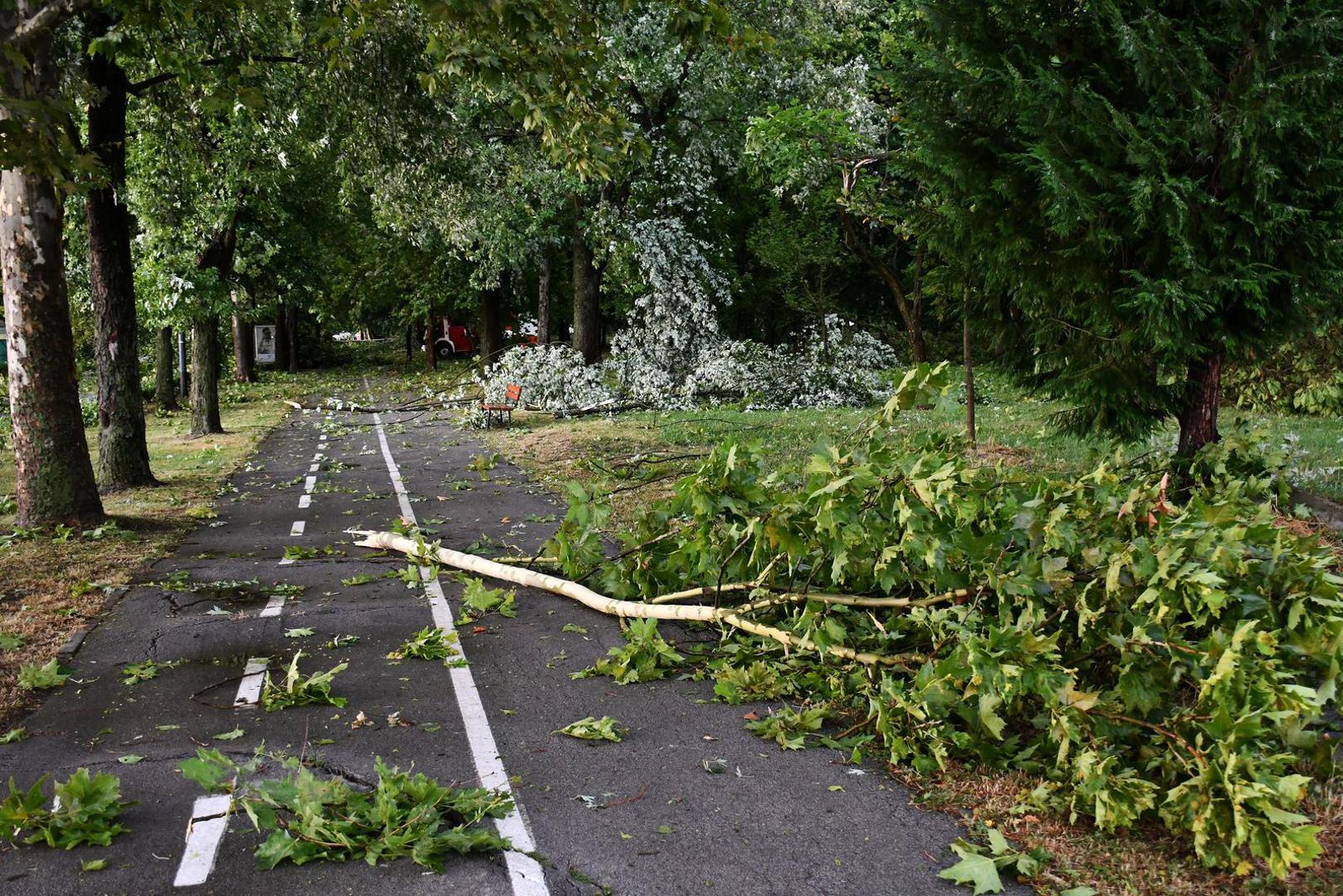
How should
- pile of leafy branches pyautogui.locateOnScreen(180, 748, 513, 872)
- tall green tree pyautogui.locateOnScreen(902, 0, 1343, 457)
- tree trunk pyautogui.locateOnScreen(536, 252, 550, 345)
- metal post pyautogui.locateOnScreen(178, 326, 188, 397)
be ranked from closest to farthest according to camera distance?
pile of leafy branches pyautogui.locateOnScreen(180, 748, 513, 872) < tall green tree pyautogui.locateOnScreen(902, 0, 1343, 457) < metal post pyautogui.locateOnScreen(178, 326, 188, 397) < tree trunk pyautogui.locateOnScreen(536, 252, 550, 345)

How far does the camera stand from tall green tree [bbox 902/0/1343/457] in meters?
7.67

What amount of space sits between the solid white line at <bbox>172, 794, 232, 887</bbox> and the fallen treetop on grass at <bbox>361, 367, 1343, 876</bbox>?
9.51 ft

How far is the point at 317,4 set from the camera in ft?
47.0

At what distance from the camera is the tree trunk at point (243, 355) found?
40.5m

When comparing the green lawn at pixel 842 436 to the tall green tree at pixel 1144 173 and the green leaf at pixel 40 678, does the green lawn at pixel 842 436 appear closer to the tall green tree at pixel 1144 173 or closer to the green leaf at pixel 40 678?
the tall green tree at pixel 1144 173

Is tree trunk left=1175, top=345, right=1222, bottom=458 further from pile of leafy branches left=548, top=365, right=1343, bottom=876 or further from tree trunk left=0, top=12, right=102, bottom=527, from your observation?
tree trunk left=0, top=12, right=102, bottom=527

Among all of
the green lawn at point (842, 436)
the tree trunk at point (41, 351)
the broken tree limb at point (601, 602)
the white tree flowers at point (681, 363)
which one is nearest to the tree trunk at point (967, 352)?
the green lawn at point (842, 436)

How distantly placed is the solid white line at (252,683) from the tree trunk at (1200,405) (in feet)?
24.6

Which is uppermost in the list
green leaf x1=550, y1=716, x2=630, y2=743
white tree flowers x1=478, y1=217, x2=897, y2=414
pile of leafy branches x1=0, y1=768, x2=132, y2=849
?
white tree flowers x1=478, y1=217, x2=897, y2=414

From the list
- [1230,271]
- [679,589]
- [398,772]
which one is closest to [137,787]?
[398,772]

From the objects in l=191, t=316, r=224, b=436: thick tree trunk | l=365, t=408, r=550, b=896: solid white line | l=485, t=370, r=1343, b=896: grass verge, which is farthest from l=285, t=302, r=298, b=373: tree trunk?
l=365, t=408, r=550, b=896: solid white line

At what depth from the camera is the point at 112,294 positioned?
47.2 ft

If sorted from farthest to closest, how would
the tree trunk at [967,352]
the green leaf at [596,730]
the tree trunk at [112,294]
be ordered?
the tree trunk at [112,294]
the tree trunk at [967,352]
the green leaf at [596,730]

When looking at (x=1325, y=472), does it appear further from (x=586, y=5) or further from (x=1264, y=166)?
(x=586, y=5)
